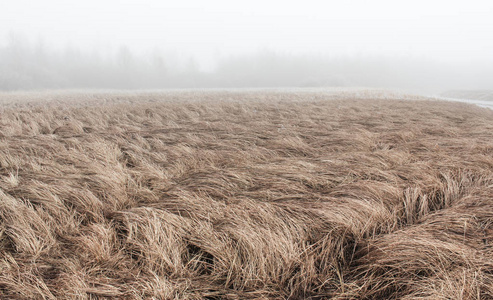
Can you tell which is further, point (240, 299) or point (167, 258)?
point (167, 258)

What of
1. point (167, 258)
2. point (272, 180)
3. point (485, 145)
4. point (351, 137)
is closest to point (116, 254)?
point (167, 258)

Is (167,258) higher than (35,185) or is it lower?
lower

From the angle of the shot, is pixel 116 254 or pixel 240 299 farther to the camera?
pixel 116 254

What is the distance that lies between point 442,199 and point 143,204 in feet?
9.14

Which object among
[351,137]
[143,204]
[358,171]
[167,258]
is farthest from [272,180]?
[351,137]

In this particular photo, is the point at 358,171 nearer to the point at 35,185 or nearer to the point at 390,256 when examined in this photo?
the point at 390,256

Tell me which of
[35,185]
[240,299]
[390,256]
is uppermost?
[35,185]

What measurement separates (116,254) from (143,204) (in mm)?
753

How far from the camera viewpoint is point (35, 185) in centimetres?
266

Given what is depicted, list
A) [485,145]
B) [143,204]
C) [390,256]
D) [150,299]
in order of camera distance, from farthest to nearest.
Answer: [485,145]
[143,204]
[390,256]
[150,299]

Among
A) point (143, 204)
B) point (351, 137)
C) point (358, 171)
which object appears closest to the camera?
point (143, 204)

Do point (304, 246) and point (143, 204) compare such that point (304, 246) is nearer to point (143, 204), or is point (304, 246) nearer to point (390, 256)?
point (390, 256)

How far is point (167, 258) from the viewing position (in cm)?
176

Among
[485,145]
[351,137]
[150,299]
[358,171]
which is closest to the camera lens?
[150,299]
